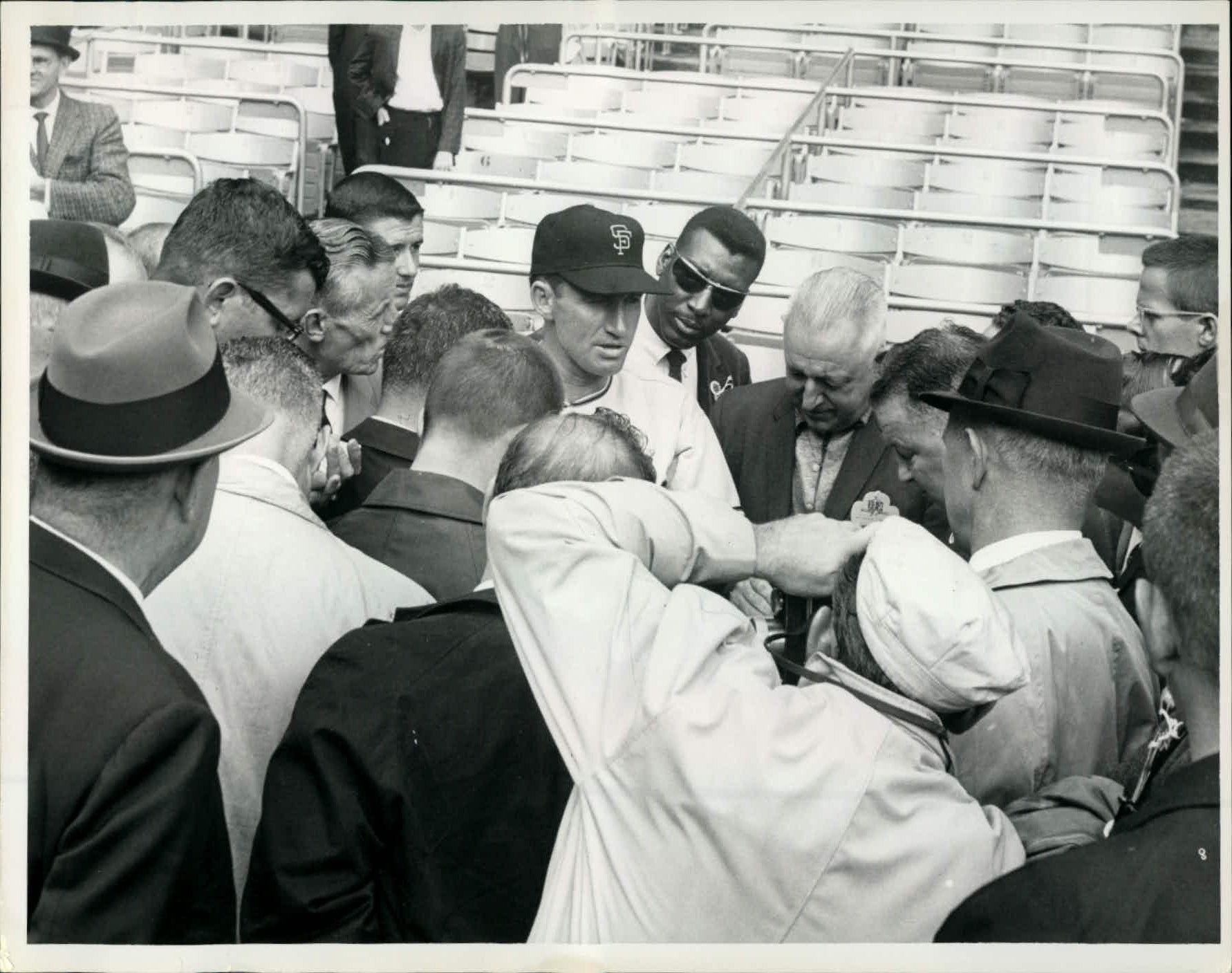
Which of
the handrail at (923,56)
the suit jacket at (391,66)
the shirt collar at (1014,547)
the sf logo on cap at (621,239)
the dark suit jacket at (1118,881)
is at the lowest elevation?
the dark suit jacket at (1118,881)

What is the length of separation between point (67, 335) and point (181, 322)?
0.15m

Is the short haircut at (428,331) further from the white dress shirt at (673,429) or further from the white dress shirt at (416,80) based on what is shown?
the white dress shirt at (416,80)

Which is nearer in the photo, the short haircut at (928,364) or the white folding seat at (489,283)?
the short haircut at (928,364)

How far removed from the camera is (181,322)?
6.97ft

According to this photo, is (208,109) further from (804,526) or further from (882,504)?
(804,526)

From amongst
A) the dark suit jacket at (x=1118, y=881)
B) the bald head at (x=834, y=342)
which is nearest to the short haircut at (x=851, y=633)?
the dark suit jacket at (x=1118, y=881)

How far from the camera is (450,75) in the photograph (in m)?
4.94

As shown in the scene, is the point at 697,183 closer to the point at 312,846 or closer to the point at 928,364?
the point at 928,364

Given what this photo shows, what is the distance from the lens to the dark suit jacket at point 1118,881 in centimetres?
182

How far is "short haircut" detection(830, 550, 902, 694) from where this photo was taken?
6.44 ft

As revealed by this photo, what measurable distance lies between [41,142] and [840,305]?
1.70 m

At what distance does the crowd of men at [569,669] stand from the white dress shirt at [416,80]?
177 centimetres

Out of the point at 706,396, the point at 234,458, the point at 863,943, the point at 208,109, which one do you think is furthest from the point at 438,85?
the point at 863,943

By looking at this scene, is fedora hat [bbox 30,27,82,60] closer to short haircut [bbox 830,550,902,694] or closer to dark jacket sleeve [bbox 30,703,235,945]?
dark jacket sleeve [bbox 30,703,235,945]
